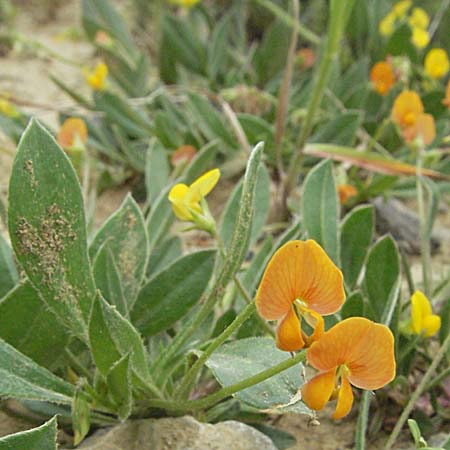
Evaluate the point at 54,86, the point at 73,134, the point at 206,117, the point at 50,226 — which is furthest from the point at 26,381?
the point at 54,86

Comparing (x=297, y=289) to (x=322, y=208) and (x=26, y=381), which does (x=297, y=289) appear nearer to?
(x=26, y=381)

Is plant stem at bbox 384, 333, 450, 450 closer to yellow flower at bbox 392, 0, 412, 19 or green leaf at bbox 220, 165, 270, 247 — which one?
green leaf at bbox 220, 165, 270, 247

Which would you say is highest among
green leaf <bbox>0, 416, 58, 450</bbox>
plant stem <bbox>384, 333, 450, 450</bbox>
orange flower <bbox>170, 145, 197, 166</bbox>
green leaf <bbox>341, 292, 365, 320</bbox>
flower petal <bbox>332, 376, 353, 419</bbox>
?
green leaf <bbox>0, 416, 58, 450</bbox>

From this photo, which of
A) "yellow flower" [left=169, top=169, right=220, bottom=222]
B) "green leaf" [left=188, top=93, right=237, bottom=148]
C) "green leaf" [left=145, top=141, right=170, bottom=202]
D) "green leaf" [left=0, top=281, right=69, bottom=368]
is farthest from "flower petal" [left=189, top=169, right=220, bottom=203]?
"green leaf" [left=188, top=93, right=237, bottom=148]

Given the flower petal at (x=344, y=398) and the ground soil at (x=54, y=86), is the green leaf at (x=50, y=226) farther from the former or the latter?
the flower petal at (x=344, y=398)

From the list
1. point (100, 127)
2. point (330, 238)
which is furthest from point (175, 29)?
point (330, 238)
